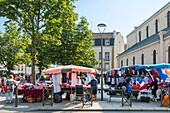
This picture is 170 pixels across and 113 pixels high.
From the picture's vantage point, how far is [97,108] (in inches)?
548

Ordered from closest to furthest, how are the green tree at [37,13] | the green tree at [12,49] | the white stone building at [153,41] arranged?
the green tree at [37,13], the white stone building at [153,41], the green tree at [12,49]

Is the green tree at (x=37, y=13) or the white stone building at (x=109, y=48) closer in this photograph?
the green tree at (x=37, y=13)

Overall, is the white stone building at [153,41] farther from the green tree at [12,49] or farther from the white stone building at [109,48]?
the green tree at [12,49]

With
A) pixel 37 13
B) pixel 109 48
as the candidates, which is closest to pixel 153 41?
pixel 37 13

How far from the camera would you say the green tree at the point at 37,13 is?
18.6 meters

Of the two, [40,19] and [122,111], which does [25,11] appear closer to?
[40,19]

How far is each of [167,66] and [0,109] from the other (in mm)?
11164

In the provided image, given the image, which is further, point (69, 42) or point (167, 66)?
point (69, 42)

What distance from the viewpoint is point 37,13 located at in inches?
757

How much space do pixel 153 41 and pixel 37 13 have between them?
2008 cm

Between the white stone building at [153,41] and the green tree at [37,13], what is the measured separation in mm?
14409

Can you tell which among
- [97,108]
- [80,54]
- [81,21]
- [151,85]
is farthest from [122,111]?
[81,21]

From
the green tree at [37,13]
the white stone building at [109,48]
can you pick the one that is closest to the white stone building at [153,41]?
the white stone building at [109,48]

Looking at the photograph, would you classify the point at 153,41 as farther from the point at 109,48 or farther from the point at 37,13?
the point at 109,48
